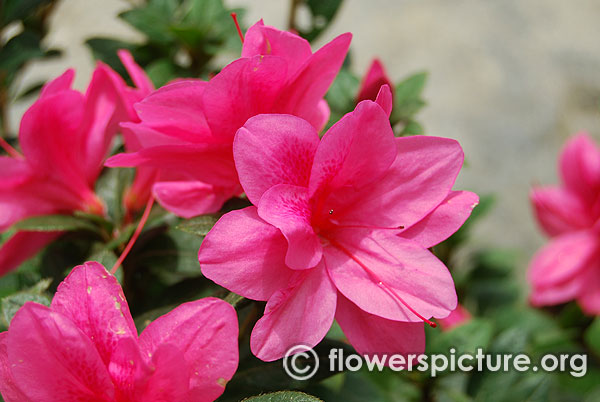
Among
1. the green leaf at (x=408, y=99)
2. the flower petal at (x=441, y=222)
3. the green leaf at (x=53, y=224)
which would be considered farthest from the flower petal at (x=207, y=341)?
the green leaf at (x=408, y=99)

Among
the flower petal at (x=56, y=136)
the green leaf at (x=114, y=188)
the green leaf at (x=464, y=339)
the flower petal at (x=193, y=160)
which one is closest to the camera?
the flower petal at (x=193, y=160)

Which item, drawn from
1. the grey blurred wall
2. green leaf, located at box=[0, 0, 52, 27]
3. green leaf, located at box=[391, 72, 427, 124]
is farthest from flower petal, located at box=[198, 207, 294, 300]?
the grey blurred wall

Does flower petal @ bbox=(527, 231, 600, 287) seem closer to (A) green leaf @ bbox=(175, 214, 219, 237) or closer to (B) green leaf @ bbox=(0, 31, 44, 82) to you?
(A) green leaf @ bbox=(175, 214, 219, 237)

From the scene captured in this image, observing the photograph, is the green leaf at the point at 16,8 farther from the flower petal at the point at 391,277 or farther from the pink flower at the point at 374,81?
the flower petal at the point at 391,277

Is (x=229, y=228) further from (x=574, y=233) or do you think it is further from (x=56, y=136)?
(x=574, y=233)

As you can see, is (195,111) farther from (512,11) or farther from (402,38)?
(512,11)

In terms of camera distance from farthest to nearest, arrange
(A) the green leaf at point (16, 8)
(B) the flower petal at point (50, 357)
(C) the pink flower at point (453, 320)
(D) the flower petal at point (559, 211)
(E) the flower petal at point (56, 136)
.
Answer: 1. (D) the flower petal at point (559, 211)
2. (C) the pink flower at point (453, 320)
3. (A) the green leaf at point (16, 8)
4. (E) the flower petal at point (56, 136)
5. (B) the flower petal at point (50, 357)

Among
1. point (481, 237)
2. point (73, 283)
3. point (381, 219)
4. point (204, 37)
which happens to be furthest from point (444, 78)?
point (73, 283)
